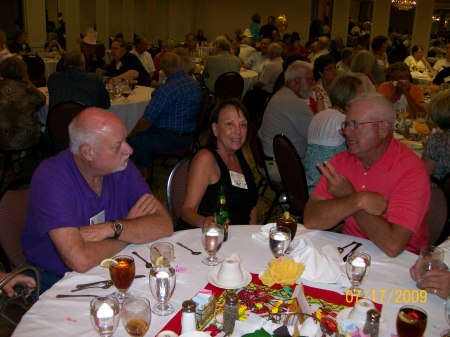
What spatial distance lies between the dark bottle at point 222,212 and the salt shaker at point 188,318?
71cm

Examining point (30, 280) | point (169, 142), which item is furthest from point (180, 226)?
point (169, 142)

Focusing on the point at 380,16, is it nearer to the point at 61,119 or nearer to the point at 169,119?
the point at 169,119

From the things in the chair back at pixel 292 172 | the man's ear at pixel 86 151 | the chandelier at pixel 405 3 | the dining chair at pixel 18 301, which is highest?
the chandelier at pixel 405 3

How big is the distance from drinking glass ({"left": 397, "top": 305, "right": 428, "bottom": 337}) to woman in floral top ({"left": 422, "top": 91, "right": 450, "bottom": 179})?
226 cm

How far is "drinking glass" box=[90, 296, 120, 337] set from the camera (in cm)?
143

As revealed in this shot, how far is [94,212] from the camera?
7.53ft

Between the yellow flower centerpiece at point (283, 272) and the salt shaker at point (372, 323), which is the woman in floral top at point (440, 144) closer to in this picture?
the yellow flower centerpiece at point (283, 272)

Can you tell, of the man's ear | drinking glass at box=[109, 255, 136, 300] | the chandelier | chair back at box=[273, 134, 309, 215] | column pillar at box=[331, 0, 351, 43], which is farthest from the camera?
column pillar at box=[331, 0, 351, 43]

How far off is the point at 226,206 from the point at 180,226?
0.30 meters

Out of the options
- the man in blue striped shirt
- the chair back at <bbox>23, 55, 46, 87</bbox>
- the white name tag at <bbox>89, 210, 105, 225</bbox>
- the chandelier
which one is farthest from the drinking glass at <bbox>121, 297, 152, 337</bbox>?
the chandelier

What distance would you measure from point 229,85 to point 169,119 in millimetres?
2601

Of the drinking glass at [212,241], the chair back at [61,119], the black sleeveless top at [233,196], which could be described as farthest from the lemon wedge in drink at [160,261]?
the chair back at [61,119]

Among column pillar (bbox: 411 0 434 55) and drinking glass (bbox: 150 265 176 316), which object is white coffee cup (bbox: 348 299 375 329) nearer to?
drinking glass (bbox: 150 265 176 316)

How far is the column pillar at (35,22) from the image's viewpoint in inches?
438
